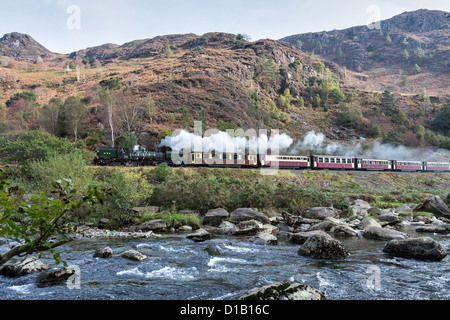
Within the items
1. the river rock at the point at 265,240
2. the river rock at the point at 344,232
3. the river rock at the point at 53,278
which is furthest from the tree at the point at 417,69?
the river rock at the point at 53,278

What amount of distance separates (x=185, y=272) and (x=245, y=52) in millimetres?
135960

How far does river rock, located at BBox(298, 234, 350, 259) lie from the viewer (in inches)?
448

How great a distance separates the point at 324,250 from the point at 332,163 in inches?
1378

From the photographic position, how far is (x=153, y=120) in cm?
6594

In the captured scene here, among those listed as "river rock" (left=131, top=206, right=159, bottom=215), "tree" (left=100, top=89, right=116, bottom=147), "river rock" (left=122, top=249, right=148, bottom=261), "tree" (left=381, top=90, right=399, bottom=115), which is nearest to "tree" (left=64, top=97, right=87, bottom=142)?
"tree" (left=100, top=89, right=116, bottom=147)

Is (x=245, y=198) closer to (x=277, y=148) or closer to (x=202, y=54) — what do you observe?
(x=277, y=148)

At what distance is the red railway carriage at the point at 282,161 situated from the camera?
1581 inches

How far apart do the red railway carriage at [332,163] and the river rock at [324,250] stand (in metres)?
32.7

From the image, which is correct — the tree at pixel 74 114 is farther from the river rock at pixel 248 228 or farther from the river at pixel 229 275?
the river rock at pixel 248 228

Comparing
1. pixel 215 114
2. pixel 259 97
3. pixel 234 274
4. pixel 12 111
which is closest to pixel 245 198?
pixel 234 274

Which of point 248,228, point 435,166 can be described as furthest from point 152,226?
point 435,166

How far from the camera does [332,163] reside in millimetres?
43906

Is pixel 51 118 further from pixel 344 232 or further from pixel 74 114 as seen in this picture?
pixel 344 232

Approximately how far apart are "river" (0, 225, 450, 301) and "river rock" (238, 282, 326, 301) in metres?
0.96
